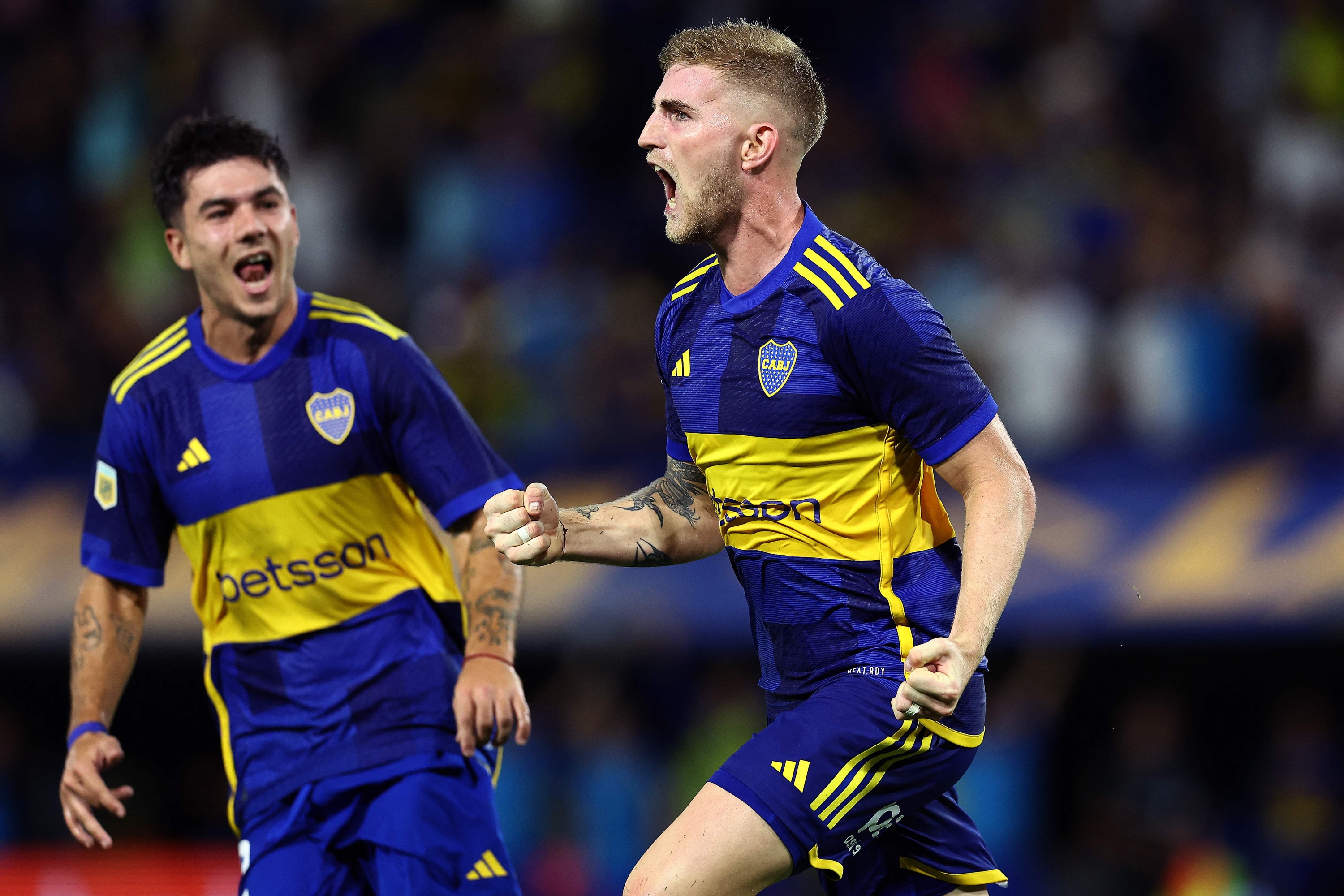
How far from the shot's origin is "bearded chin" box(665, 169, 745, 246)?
4168 millimetres

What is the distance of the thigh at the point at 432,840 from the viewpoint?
461cm

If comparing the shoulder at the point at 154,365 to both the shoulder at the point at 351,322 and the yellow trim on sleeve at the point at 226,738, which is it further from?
the yellow trim on sleeve at the point at 226,738

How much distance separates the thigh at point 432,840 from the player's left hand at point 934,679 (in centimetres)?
162

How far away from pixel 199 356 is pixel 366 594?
891 millimetres

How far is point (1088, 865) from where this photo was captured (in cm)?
863

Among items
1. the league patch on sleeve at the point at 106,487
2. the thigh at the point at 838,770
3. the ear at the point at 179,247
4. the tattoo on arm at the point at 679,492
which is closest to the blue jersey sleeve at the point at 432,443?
the tattoo on arm at the point at 679,492

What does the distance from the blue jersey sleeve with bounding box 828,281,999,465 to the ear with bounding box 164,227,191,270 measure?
2.19 m

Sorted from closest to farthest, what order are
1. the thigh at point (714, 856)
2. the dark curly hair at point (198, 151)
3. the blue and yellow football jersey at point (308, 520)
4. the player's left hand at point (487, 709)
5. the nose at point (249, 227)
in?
Answer: 1. the thigh at point (714, 856)
2. the player's left hand at point (487, 709)
3. the blue and yellow football jersey at point (308, 520)
4. the nose at point (249, 227)
5. the dark curly hair at point (198, 151)

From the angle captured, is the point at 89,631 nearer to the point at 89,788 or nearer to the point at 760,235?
the point at 89,788

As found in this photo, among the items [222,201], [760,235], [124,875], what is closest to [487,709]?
[760,235]

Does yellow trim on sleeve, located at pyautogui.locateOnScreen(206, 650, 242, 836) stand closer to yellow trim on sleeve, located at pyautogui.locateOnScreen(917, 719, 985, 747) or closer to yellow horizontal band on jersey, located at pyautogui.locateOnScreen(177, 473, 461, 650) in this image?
yellow horizontal band on jersey, located at pyautogui.locateOnScreen(177, 473, 461, 650)

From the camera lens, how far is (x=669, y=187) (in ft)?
14.1

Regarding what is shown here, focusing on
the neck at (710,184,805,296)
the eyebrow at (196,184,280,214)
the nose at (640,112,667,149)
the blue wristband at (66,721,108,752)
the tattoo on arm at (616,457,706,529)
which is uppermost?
the eyebrow at (196,184,280,214)

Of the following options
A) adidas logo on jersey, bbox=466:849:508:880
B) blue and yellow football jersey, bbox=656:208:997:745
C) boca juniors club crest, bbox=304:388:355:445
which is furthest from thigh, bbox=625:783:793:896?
boca juniors club crest, bbox=304:388:355:445
